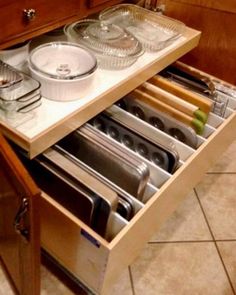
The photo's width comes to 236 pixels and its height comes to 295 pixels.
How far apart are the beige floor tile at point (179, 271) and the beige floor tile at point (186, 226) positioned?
0.03 m

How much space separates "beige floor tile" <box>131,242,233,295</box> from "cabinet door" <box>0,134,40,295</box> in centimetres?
37

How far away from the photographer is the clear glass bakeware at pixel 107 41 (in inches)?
42.8

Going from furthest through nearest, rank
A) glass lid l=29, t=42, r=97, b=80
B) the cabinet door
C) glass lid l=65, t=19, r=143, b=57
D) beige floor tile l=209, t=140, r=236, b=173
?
beige floor tile l=209, t=140, r=236, b=173 < glass lid l=65, t=19, r=143, b=57 < glass lid l=29, t=42, r=97, b=80 < the cabinet door

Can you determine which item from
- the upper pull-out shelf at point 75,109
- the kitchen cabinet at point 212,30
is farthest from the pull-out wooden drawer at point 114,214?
the kitchen cabinet at point 212,30

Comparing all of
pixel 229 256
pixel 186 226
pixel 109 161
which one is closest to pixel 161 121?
pixel 109 161

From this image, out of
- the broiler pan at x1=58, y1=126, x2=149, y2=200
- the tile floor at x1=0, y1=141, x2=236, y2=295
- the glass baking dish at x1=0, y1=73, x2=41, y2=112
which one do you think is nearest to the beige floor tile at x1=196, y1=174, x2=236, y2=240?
the tile floor at x1=0, y1=141, x2=236, y2=295

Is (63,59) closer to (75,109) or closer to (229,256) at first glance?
(75,109)

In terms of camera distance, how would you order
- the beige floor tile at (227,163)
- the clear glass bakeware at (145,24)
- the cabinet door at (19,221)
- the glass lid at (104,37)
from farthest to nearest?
the beige floor tile at (227,163) → the clear glass bakeware at (145,24) → the glass lid at (104,37) → the cabinet door at (19,221)

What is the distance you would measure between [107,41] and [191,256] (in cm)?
71

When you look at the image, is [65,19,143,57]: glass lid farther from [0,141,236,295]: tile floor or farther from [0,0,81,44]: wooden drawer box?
[0,141,236,295]: tile floor

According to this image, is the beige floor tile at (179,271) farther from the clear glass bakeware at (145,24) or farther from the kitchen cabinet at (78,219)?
the clear glass bakeware at (145,24)

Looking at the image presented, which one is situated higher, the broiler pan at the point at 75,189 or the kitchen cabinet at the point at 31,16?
the kitchen cabinet at the point at 31,16

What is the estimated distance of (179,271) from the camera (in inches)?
48.2

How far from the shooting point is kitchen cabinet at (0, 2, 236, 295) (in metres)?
0.86
